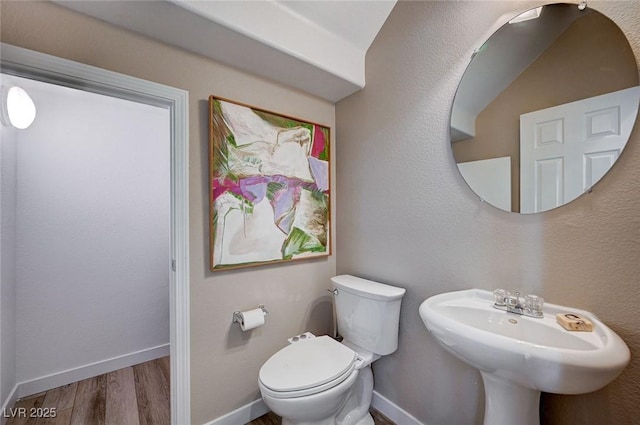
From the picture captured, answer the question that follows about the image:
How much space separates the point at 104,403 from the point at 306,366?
4.91 ft

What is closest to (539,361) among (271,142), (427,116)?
(427,116)

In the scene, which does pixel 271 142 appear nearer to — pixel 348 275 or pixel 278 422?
pixel 348 275

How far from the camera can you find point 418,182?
139 cm

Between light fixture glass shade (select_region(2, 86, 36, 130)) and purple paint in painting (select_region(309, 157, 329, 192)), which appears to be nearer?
light fixture glass shade (select_region(2, 86, 36, 130))

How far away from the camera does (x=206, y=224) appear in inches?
54.1

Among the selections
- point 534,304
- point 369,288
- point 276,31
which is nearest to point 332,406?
point 369,288

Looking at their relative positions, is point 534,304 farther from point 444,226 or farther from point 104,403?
point 104,403

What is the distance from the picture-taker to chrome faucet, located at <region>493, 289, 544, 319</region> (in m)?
0.96

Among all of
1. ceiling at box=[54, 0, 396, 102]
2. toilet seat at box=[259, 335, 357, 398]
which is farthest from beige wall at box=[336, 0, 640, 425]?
toilet seat at box=[259, 335, 357, 398]

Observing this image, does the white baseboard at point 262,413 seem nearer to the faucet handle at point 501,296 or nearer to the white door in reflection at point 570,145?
the faucet handle at point 501,296

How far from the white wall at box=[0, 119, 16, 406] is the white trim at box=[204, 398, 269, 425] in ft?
4.19

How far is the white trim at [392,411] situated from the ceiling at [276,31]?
2.00 m

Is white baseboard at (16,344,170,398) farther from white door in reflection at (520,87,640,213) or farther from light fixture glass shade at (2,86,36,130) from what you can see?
white door in reflection at (520,87,640,213)

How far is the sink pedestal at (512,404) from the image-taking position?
0.88 meters
